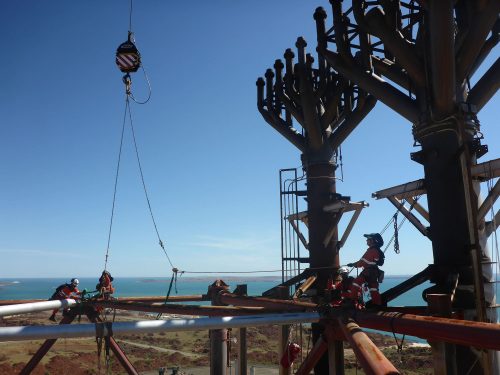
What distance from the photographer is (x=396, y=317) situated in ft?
17.2

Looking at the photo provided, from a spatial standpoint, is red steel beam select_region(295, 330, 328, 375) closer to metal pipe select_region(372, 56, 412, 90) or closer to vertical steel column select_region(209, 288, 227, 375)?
vertical steel column select_region(209, 288, 227, 375)

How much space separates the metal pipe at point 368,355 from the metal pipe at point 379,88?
210 inches

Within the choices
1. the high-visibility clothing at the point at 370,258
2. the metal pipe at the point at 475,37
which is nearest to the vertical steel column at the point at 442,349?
the high-visibility clothing at the point at 370,258

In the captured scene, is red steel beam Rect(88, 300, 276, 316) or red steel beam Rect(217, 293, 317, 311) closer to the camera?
red steel beam Rect(217, 293, 317, 311)

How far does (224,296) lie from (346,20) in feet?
26.3

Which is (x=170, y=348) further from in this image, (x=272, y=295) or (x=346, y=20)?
(x=346, y=20)

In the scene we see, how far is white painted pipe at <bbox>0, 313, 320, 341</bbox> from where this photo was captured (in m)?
3.90

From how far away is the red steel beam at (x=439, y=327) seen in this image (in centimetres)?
388

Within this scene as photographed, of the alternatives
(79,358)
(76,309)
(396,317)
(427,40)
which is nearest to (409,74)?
(427,40)

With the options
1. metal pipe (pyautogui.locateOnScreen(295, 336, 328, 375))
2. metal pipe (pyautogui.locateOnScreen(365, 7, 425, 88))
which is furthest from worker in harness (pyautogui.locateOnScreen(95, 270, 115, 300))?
metal pipe (pyautogui.locateOnScreen(365, 7, 425, 88))

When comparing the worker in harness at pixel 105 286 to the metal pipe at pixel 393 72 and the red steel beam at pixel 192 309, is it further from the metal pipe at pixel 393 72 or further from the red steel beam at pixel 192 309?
the metal pipe at pixel 393 72

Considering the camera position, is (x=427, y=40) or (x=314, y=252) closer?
(x=427, y=40)

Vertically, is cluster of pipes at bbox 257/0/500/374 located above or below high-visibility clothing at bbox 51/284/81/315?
above

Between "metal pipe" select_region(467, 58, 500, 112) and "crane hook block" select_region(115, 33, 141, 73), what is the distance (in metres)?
7.80
